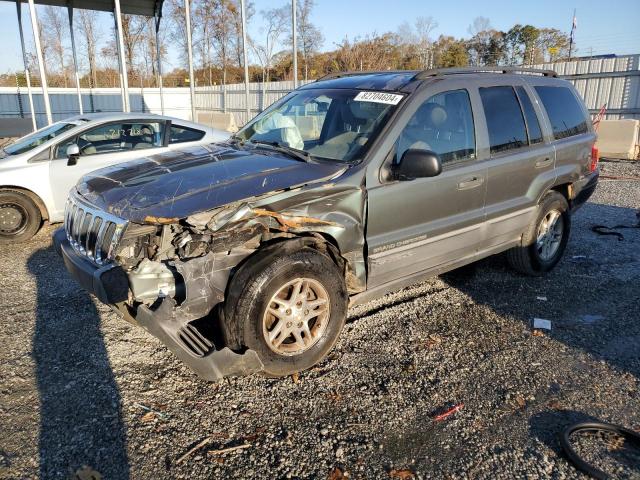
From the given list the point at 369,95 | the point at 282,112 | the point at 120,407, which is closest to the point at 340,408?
the point at 120,407

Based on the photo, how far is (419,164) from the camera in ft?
11.4

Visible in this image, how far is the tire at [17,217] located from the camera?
6.43m

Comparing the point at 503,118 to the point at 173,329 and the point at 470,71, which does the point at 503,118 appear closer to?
the point at 470,71

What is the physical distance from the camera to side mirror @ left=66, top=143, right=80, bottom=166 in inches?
254

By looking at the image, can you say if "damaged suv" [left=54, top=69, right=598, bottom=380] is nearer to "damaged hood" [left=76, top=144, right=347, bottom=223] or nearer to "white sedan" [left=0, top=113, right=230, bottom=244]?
"damaged hood" [left=76, top=144, right=347, bottom=223]

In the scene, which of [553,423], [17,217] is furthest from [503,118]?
[17,217]

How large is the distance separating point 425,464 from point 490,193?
257 cm

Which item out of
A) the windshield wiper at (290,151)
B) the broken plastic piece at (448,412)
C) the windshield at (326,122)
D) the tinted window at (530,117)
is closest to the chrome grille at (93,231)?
the windshield wiper at (290,151)

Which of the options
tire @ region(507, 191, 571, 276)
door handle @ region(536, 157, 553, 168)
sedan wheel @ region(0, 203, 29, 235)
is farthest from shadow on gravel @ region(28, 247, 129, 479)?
door handle @ region(536, 157, 553, 168)

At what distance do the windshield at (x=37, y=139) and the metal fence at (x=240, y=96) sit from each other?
15.5 meters

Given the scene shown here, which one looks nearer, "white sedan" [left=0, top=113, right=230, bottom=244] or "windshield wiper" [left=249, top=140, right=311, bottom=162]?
"windshield wiper" [left=249, top=140, right=311, bottom=162]

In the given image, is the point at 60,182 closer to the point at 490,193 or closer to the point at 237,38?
the point at 490,193

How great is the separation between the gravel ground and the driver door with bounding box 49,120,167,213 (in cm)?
215

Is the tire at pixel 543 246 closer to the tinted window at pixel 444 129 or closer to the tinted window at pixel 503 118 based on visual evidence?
the tinted window at pixel 503 118
